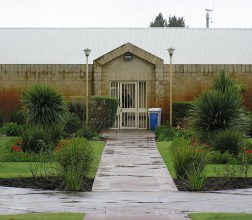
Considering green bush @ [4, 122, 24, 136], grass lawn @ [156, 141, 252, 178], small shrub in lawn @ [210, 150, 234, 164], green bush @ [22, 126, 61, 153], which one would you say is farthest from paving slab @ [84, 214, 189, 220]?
green bush @ [4, 122, 24, 136]

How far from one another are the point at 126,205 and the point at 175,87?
69.6 feet

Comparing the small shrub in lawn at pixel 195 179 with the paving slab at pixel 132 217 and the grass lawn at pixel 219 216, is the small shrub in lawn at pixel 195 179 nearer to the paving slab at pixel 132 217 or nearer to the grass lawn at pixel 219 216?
the grass lawn at pixel 219 216

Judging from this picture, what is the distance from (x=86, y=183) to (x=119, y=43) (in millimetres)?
22293

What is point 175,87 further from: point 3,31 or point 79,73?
point 3,31

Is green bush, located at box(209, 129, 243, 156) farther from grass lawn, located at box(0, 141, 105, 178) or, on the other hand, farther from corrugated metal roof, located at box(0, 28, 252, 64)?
corrugated metal roof, located at box(0, 28, 252, 64)

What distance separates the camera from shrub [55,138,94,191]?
48.4 ft

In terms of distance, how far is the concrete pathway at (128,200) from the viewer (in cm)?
1179

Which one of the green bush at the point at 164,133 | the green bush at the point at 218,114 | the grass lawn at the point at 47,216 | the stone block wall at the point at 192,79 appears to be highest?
the stone block wall at the point at 192,79

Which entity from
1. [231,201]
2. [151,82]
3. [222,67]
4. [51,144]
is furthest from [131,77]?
[231,201]

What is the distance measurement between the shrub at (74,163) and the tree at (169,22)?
5197 cm

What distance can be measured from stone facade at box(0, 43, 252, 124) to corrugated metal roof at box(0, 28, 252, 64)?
2220 millimetres

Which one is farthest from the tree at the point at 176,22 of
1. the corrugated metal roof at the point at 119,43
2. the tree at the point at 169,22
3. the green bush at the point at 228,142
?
the green bush at the point at 228,142

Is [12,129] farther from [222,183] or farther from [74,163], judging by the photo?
[222,183]

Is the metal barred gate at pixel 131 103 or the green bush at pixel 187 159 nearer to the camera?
the green bush at pixel 187 159
